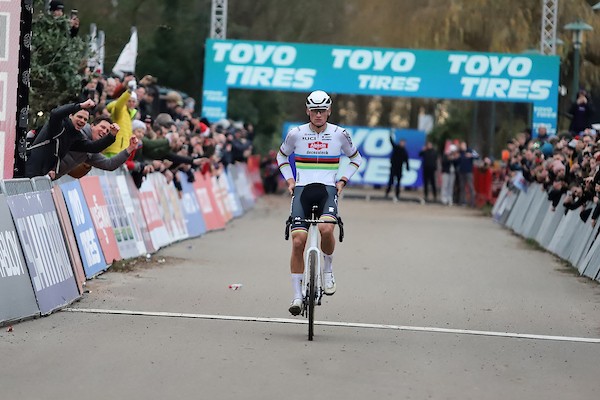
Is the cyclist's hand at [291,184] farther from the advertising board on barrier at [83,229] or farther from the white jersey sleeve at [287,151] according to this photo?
the advertising board on barrier at [83,229]

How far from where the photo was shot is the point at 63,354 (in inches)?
375

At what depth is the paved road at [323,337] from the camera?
856 centimetres

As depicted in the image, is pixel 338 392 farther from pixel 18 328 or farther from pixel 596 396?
pixel 18 328

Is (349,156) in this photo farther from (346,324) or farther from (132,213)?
(132,213)

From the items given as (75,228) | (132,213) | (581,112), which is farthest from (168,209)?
(581,112)

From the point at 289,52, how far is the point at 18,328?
26771 millimetres

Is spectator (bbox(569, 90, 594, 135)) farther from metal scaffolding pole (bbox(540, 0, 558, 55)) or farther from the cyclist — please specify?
the cyclist

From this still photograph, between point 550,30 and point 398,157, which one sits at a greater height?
point 550,30

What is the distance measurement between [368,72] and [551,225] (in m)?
14.5

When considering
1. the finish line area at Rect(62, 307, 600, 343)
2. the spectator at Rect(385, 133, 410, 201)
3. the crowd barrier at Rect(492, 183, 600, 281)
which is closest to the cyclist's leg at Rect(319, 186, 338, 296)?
the finish line area at Rect(62, 307, 600, 343)

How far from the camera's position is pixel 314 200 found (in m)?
11.7

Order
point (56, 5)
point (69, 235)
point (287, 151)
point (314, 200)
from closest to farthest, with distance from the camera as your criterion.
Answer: point (314, 200)
point (287, 151)
point (69, 235)
point (56, 5)

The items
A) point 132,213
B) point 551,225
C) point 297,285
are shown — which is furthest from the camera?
point 551,225

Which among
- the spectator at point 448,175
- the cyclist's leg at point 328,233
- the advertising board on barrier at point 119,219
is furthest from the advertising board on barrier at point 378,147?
the cyclist's leg at point 328,233
